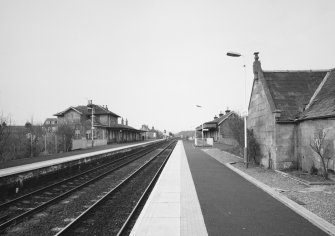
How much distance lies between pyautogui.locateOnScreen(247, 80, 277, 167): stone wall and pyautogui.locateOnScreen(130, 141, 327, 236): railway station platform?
4.98 meters

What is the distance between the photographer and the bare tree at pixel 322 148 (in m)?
10.4

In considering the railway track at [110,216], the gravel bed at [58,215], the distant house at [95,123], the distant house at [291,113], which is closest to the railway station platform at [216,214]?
the railway track at [110,216]

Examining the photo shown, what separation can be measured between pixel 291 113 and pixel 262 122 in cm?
199

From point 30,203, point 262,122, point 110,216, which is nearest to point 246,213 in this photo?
point 110,216

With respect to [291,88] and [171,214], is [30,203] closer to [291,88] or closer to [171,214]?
[171,214]

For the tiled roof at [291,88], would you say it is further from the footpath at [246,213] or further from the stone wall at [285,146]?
the footpath at [246,213]

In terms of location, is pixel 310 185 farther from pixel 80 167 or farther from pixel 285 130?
pixel 80 167

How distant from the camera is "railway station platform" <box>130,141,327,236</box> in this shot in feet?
17.7

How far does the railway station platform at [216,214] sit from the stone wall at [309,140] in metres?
3.89

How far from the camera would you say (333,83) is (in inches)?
536

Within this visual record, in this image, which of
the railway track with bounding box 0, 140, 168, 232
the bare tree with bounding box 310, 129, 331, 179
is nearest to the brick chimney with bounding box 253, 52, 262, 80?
the bare tree with bounding box 310, 129, 331, 179

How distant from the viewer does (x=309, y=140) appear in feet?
38.9

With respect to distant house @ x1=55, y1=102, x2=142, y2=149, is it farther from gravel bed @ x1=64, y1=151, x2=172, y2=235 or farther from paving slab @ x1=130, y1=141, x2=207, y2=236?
paving slab @ x1=130, y1=141, x2=207, y2=236

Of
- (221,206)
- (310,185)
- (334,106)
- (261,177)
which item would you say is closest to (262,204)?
(221,206)
